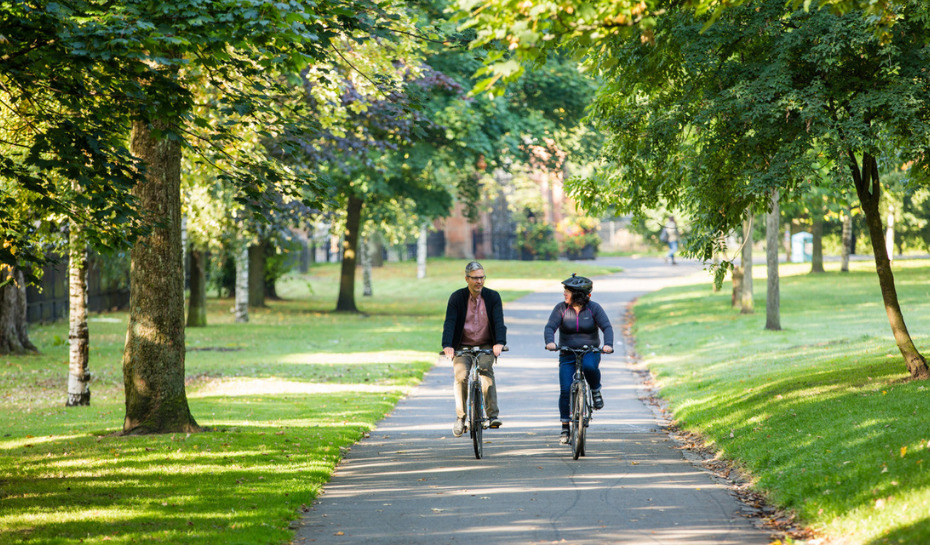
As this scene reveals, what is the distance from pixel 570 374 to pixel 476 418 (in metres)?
1.16

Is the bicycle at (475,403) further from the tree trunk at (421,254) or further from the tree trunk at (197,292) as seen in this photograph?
the tree trunk at (421,254)

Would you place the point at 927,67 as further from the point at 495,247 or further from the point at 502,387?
the point at 495,247

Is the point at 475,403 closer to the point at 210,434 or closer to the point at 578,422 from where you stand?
the point at 578,422

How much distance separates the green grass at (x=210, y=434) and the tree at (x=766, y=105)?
4.73 metres

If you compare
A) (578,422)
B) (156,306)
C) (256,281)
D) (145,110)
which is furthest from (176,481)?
(256,281)

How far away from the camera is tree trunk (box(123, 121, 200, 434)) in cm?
1082

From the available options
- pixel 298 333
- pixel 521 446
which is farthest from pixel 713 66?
pixel 298 333

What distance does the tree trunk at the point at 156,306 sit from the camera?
10820 millimetres

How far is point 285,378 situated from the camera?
707 inches

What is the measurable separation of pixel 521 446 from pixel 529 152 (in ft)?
63.3

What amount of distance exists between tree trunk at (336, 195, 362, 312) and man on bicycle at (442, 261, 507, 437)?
2214cm

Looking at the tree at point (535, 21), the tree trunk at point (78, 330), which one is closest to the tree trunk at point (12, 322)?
the tree trunk at point (78, 330)

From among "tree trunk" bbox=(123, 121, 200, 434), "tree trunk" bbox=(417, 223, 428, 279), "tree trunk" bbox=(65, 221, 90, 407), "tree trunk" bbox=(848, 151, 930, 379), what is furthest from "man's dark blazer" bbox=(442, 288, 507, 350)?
"tree trunk" bbox=(417, 223, 428, 279)

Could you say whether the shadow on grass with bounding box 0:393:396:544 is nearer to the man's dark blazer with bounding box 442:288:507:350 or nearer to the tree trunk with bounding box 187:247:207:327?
the man's dark blazer with bounding box 442:288:507:350
